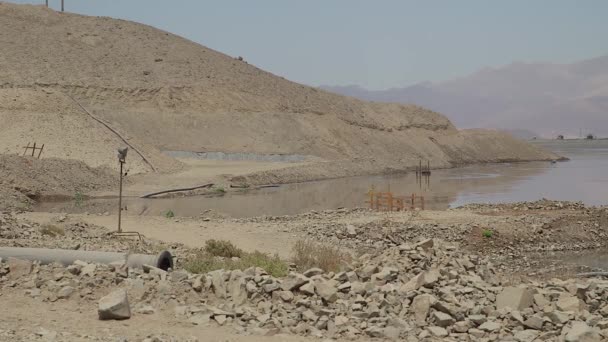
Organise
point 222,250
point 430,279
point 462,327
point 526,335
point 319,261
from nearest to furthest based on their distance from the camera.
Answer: point 526,335 → point 462,327 → point 430,279 → point 319,261 → point 222,250

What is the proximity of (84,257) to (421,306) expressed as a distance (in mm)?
6431

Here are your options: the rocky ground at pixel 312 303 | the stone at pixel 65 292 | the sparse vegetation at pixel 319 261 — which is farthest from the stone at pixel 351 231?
the stone at pixel 65 292

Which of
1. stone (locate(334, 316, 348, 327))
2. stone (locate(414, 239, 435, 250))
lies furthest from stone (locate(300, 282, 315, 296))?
stone (locate(414, 239, 435, 250))

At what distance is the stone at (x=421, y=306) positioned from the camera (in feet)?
32.1

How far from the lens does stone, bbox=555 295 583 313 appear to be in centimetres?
1002

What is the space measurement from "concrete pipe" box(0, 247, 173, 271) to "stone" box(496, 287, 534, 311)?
6.07 m

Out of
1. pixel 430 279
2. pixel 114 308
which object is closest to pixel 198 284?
pixel 114 308

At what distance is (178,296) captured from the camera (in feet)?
35.4

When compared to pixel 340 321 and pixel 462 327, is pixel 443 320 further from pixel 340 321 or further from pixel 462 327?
pixel 340 321

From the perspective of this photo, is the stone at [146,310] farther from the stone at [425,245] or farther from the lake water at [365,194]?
the lake water at [365,194]

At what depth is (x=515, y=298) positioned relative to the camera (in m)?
10.1

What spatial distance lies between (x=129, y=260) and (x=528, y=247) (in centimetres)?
1480

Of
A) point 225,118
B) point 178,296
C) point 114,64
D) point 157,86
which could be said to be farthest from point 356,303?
point 114,64

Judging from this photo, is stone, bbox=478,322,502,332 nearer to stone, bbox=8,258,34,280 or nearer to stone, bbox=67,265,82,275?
stone, bbox=67,265,82,275
